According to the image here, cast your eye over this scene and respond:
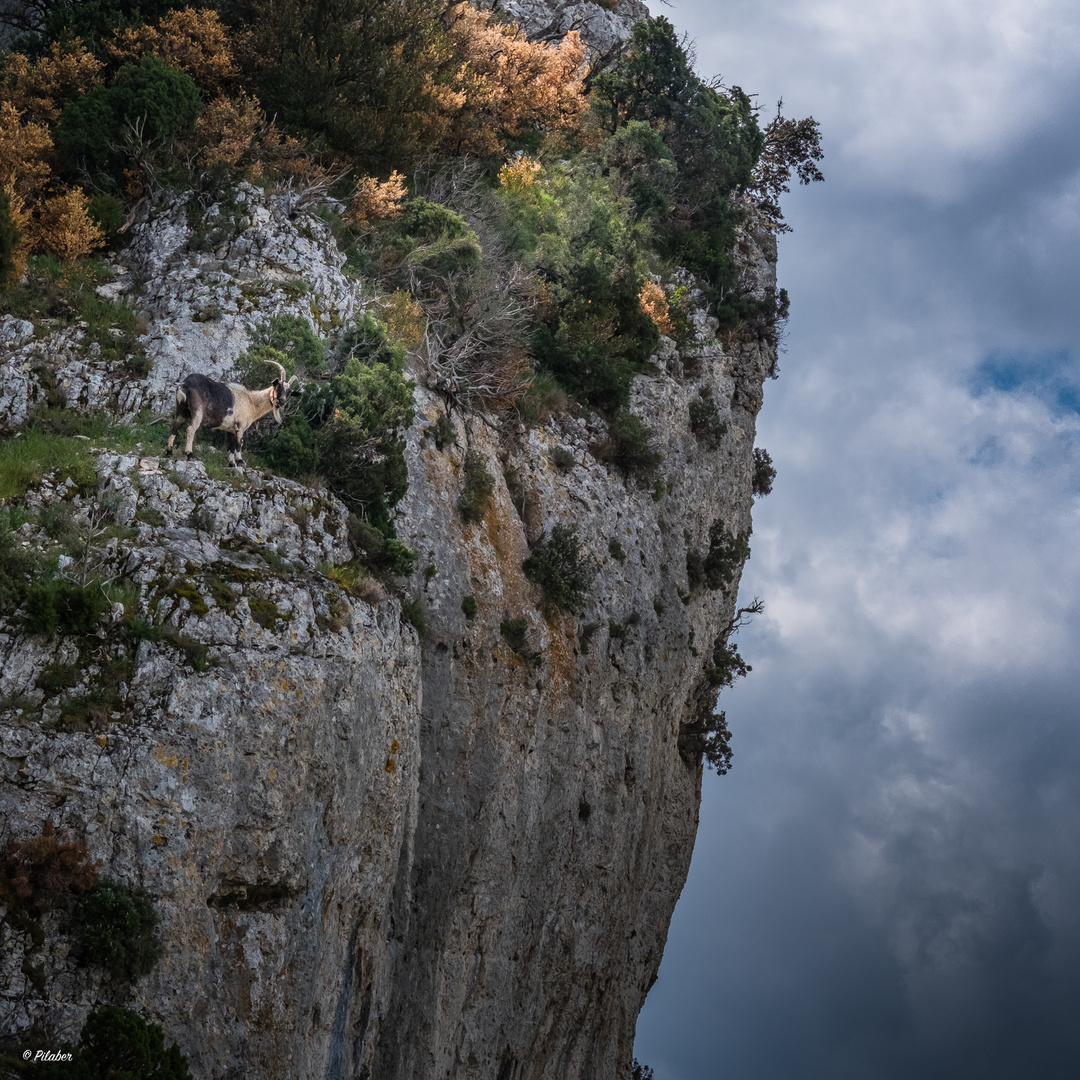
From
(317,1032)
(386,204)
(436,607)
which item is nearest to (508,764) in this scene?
(436,607)

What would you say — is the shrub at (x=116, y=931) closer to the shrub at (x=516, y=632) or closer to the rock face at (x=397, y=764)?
the rock face at (x=397, y=764)

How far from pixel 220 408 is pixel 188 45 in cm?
1155

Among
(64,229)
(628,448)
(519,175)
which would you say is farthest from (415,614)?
(519,175)

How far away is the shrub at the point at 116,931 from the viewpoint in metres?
11.2

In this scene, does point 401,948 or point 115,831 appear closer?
point 115,831

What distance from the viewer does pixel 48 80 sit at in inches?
843

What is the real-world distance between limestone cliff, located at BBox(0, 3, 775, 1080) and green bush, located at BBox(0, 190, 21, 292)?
1.26 meters

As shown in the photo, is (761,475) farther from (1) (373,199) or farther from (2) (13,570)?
(2) (13,570)

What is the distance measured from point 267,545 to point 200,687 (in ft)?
9.81

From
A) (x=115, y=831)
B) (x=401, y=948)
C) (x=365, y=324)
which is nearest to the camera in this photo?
(x=115, y=831)

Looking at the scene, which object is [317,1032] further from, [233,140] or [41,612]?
[233,140]

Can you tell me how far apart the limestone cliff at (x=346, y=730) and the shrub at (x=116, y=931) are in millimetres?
203

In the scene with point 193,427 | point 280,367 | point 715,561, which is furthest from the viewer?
point 715,561

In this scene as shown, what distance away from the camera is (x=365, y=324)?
19844 mm
